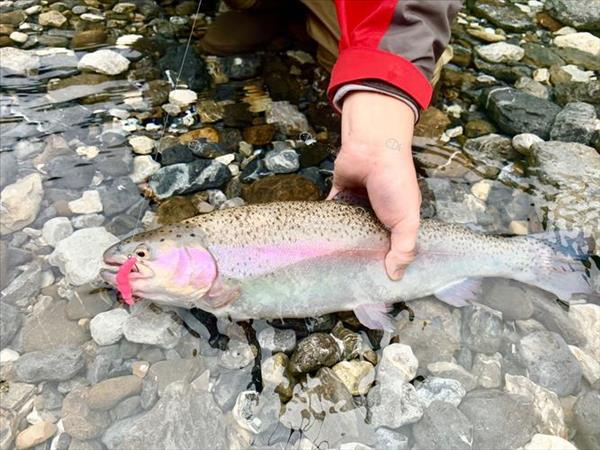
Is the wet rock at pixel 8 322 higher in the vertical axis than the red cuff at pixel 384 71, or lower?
lower

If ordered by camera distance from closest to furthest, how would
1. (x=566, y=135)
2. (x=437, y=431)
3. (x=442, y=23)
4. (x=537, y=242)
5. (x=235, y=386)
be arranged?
(x=437, y=431) → (x=235, y=386) → (x=442, y=23) → (x=537, y=242) → (x=566, y=135)

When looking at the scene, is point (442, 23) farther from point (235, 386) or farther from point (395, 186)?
point (235, 386)

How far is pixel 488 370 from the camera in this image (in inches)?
101

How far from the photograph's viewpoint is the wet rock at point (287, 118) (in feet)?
11.9

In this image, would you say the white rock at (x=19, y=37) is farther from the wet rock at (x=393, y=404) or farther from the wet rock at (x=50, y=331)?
the wet rock at (x=393, y=404)

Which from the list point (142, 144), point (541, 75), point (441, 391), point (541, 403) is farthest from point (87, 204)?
point (541, 75)

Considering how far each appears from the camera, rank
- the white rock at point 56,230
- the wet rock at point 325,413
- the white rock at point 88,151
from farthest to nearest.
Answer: the white rock at point 88,151
the white rock at point 56,230
the wet rock at point 325,413

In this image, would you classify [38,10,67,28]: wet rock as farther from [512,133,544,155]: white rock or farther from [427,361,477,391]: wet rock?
[427,361,477,391]: wet rock

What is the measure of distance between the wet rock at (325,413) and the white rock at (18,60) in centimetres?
286

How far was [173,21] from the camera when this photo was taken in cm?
442

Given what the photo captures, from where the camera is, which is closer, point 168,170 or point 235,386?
point 235,386

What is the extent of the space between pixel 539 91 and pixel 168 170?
2569 mm

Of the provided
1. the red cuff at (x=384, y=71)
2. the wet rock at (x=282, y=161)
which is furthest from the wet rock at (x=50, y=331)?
the red cuff at (x=384, y=71)

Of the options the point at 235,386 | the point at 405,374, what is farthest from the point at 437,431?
the point at 235,386
